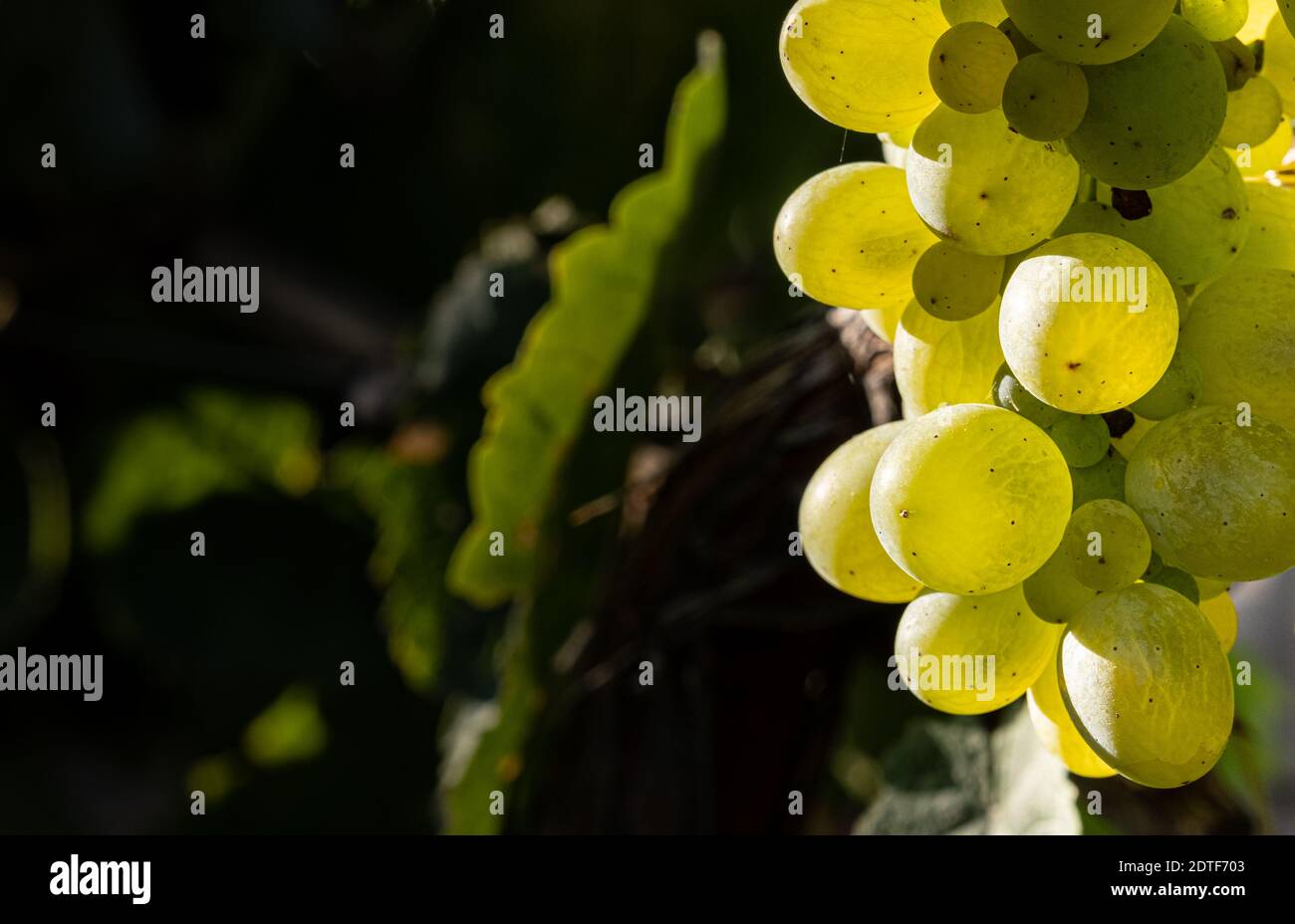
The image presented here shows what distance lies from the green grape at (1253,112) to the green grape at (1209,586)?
0.41ft

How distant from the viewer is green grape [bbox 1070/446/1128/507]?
0.32 meters

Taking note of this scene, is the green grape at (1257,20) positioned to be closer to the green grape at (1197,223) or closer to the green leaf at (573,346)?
the green grape at (1197,223)

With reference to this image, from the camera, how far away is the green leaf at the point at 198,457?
85 cm

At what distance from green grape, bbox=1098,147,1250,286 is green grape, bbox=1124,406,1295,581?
5cm

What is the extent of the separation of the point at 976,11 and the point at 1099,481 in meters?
0.13

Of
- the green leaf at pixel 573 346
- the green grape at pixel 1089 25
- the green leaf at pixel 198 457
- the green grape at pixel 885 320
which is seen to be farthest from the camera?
the green leaf at pixel 198 457

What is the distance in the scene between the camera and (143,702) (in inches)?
35.8

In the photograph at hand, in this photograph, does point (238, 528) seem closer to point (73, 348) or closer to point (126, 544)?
point (126, 544)

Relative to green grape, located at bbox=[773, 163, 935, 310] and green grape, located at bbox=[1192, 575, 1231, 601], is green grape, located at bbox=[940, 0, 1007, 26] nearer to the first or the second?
green grape, located at bbox=[773, 163, 935, 310]

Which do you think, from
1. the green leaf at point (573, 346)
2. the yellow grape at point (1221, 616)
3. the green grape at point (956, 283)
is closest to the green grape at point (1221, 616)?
the yellow grape at point (1221, 616)

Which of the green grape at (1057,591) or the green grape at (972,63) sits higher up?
the green grape at (972,63)

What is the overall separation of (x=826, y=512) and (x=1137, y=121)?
0.44ft

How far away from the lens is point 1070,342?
281 mm
